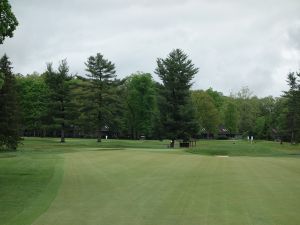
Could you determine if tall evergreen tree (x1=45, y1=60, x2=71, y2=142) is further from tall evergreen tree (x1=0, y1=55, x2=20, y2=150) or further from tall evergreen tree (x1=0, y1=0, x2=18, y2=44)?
tall evergreen tree (x1=0, y1=0, x2=18, y2=44)

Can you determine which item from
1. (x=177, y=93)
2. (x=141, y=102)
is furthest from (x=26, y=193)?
(x=141, y=102)

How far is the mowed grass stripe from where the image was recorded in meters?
11.9

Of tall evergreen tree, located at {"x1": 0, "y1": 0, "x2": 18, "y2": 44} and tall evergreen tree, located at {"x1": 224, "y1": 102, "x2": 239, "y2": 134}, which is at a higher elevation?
tall evergreen tree, located at {"x1": 224, "y1": 102, "x2": 239, "y2": 134}

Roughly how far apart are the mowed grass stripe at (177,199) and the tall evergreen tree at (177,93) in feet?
160

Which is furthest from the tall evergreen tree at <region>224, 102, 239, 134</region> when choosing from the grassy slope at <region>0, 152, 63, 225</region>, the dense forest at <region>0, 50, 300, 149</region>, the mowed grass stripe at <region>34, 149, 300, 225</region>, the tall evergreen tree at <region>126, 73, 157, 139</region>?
the mowed grass stripe at <region>34, 149, 300, 225</region>

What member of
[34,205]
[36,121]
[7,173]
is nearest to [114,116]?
[36,121]

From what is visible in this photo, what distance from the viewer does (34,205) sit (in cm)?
1448

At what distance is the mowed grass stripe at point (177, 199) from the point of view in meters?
11.9

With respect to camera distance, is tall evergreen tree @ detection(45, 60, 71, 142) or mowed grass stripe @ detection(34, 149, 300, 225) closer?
A: mowed grass stripe @ detection(34, 149, 300, 225)

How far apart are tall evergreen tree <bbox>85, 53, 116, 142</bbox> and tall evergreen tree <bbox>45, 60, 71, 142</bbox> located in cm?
476

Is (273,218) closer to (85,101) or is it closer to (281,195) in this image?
(281,195)

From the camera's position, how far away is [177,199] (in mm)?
15086

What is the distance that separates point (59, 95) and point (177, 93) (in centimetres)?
2176

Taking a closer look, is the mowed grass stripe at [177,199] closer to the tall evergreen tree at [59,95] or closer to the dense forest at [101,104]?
the dense forest at [101,104]
